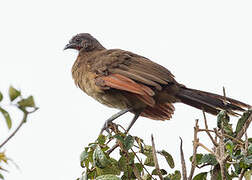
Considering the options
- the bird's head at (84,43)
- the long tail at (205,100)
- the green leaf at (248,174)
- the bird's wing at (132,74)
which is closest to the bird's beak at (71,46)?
the bird's head at (84,43)

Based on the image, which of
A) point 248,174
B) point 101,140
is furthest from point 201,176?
point 101,140

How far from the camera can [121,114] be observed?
456 centimetres

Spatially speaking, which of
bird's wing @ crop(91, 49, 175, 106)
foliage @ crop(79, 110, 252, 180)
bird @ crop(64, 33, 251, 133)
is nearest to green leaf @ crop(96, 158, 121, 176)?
foliage @ crop(79, 110, 252, 180)

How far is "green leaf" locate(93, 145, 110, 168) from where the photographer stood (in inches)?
92.1

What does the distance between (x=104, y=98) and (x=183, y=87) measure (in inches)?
37.0

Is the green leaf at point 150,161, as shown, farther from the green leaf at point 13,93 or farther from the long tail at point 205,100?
the green leaf at point 13,93

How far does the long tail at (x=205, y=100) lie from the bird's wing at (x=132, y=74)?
0.77ft

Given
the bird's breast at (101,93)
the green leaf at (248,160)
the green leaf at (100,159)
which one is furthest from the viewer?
the bird's breast at (101,93)

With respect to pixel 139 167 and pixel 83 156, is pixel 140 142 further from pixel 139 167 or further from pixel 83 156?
pixel 83 156

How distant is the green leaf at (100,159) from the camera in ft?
7.68

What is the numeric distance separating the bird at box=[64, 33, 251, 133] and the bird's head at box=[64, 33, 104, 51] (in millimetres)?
847

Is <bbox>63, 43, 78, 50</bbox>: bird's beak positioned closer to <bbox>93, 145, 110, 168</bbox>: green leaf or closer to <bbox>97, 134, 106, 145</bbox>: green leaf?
<bbox>97, 134, 106, 145</bbox>: green leaf

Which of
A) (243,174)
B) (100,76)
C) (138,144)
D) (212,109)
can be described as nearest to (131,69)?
(100,76)

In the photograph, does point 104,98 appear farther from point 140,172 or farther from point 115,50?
Answer: point 140,172
